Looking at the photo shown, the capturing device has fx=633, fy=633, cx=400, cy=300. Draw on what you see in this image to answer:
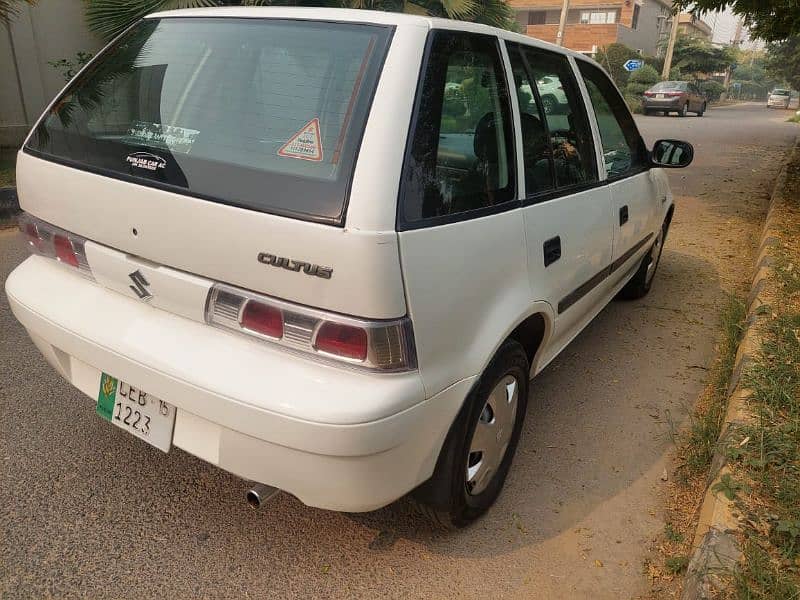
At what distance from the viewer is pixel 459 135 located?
2.08 meters

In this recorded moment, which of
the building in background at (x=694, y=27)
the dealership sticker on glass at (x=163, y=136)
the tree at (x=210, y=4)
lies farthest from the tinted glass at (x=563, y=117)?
the building in background at (x=694, y=27)

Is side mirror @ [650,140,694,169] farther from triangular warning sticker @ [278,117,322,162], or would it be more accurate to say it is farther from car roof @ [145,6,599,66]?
triangular warning sticker @ [278,117,322,162]

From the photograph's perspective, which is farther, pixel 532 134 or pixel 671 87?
pixel 671 87

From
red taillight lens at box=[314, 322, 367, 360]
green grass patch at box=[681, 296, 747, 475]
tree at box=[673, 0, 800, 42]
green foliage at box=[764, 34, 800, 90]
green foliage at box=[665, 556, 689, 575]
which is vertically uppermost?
green foliage at box=[764, 34, 800, 90]

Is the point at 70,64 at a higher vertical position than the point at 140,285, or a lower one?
higher

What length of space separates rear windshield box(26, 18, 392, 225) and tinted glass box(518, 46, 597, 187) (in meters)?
1.02

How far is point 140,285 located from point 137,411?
0.41 m

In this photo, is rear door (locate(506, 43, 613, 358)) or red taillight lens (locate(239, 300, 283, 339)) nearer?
red taillight lens (locate(239, 300, 283, 339))

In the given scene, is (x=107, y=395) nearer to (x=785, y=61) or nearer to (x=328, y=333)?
(x=328, y=333)

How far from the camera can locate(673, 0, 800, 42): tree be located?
22.9 ft

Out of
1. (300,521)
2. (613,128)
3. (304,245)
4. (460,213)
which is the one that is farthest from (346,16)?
(613,128)

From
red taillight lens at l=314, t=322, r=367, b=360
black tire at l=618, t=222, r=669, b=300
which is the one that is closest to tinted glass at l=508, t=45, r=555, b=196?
red taillight lens at l=314, t=322, r=367, b=360

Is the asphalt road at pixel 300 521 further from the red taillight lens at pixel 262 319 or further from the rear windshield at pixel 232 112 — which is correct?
the rear windshield at pixel 232 112

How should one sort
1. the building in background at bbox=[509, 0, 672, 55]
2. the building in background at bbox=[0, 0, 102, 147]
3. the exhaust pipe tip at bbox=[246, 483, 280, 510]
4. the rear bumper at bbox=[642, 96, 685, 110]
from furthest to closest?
the building in background at bbox=[509, 0, 672, 55] → the rear bumper at bbox=[642, 96, 685, 110] → the building in background at bbox=[0, 0, 102, 147] → the exhaust pipe tip at bbox=[246, 483, 280, 510]
